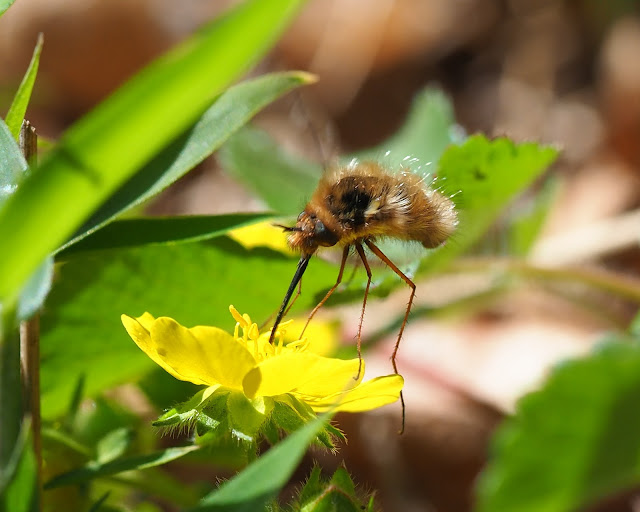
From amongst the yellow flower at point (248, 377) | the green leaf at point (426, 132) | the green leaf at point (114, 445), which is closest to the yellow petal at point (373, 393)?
the yellow flower at point (248, 377)

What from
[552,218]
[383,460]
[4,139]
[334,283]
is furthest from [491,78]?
[4,139]

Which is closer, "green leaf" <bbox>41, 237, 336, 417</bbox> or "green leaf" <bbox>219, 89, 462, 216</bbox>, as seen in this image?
"green leaf" <bbox>41, 237, 336, 417</bbox>

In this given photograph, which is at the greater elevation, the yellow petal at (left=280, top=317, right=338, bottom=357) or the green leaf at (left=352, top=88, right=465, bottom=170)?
the green leaf at (left=352, top=88, right=465, bottom=170)

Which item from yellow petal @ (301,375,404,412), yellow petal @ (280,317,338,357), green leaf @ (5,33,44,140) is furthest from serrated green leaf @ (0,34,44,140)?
yellow petal @ (280,317,338,357)

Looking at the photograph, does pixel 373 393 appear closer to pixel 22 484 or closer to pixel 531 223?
pixel 22 484

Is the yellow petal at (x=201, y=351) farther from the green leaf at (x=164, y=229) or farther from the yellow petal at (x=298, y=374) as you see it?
the green leaf at (x=164, y=229)

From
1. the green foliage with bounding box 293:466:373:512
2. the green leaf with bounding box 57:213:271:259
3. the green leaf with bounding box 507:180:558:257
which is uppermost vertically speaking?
the green leaf with bounding box 57:213:271:259

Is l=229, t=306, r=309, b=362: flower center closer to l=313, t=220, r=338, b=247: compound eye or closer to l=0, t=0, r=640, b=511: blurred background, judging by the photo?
l=313, t=220, r=338, b=247: compound eye
